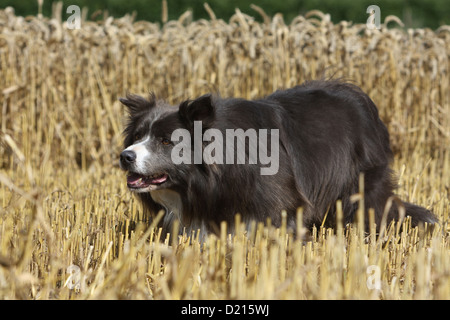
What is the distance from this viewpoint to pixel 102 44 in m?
7.41

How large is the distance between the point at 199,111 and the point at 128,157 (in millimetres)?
514

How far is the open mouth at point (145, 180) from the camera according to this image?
4020 mm

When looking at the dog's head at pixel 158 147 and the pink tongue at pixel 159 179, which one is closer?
the dog's head at pixel 158 147

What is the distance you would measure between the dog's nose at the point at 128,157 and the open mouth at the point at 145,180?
0.17 metres

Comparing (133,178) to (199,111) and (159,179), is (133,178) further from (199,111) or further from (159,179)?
(199,111)

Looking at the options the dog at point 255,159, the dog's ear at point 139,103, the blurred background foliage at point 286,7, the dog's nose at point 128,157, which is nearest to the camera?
the dog's nose at point 128,157

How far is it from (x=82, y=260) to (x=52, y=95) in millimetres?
4329

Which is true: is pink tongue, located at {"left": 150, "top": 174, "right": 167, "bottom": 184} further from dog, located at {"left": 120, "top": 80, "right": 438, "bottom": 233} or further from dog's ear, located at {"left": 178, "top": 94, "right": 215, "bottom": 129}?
dog's ear, located at {"left": 178, "top": 94, "right": 215, "bottom": 129}

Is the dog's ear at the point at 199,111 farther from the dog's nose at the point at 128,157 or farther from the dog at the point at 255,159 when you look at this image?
the dog's nose at the point at 128,157

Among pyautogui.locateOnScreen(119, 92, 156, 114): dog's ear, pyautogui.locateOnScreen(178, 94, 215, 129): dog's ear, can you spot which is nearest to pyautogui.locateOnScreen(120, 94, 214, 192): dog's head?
pyautogui.locateOnScreen(178, 94, 215, 129): dog's ear

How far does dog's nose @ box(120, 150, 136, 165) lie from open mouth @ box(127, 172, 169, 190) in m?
0.17

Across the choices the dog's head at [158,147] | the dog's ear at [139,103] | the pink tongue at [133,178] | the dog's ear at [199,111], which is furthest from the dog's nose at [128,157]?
the dog's ear at [139,103]
